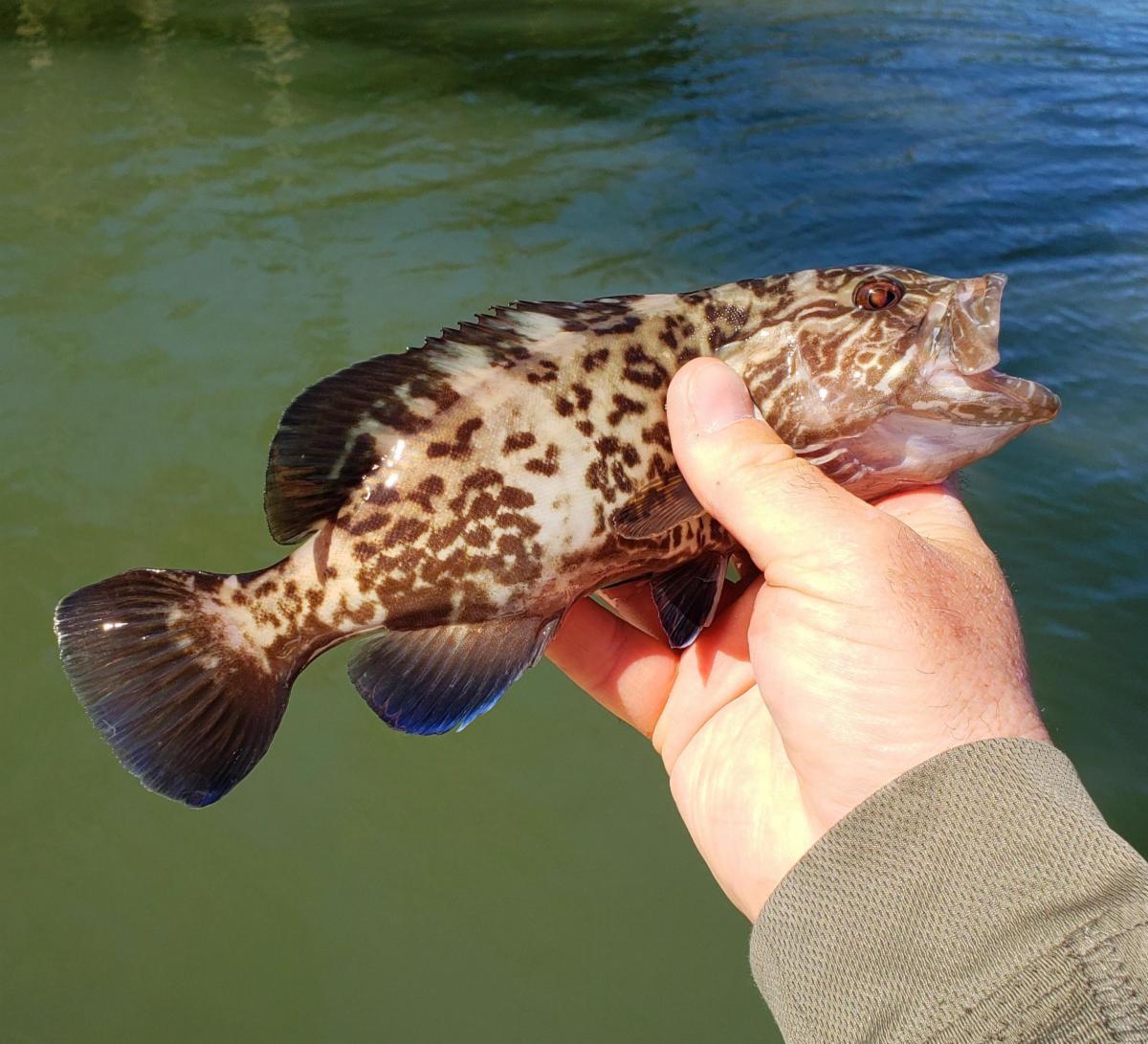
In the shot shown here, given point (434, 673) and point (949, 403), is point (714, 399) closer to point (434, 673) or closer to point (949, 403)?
point (949, 403)

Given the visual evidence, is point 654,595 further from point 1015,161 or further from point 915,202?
point 1015,161

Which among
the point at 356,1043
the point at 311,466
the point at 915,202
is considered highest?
the point at 311,466

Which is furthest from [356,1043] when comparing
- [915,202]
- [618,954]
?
[915,202]

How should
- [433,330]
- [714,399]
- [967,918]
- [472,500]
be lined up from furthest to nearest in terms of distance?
[433,330] < [714,399] < [472,500] < [967,918]

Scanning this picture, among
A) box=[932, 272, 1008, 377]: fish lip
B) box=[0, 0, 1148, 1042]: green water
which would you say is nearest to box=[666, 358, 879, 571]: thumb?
box=[932, 272, 1008, 377]: fish lip

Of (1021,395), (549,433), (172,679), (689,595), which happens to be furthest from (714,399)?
(172,679)

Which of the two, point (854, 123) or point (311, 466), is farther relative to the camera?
point (854, 123)

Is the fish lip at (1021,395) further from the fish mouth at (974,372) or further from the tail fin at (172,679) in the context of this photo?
the tail fin at (172,679)
